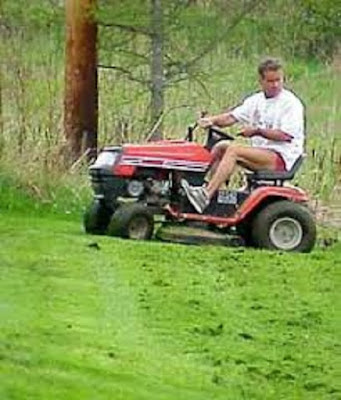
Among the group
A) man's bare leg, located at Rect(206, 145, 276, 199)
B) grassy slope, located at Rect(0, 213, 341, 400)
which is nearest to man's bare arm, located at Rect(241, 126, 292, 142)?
man's bare leg, located at Rect(206, 145, 276, 199)

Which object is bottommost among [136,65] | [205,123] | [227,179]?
[227,179]

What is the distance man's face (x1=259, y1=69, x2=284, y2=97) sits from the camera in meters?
12.5

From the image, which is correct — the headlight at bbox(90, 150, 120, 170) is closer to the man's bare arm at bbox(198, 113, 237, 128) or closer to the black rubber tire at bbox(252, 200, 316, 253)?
the man's bare arm at bbox(198, 113, 237, 128)

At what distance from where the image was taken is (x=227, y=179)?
12.4m

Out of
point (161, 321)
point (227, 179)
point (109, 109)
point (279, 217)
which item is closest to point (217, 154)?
point (227, 179)

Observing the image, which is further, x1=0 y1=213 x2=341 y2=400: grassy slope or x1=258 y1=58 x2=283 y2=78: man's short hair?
x1=258 y1=58 x2=283 y2=78: man's short hair

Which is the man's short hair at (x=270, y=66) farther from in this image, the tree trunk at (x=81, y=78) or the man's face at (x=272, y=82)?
the tree trunk at (x=81, y=78)

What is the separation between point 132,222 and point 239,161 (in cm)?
96

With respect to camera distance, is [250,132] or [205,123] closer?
[250,132]

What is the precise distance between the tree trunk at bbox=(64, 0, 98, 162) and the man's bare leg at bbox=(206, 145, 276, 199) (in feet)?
13.9

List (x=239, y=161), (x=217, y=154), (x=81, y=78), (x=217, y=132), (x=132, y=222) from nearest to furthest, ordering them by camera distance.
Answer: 1. (x=239, y=161)
2. (x=132, y=222)
3. (x=217, y=154)
4. (x=217, y=132)
5. (x=81, y=78)

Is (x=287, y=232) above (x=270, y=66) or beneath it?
beneath

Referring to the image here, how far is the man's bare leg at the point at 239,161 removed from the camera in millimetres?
12234

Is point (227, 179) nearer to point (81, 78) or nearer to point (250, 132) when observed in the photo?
point (250, 132)
